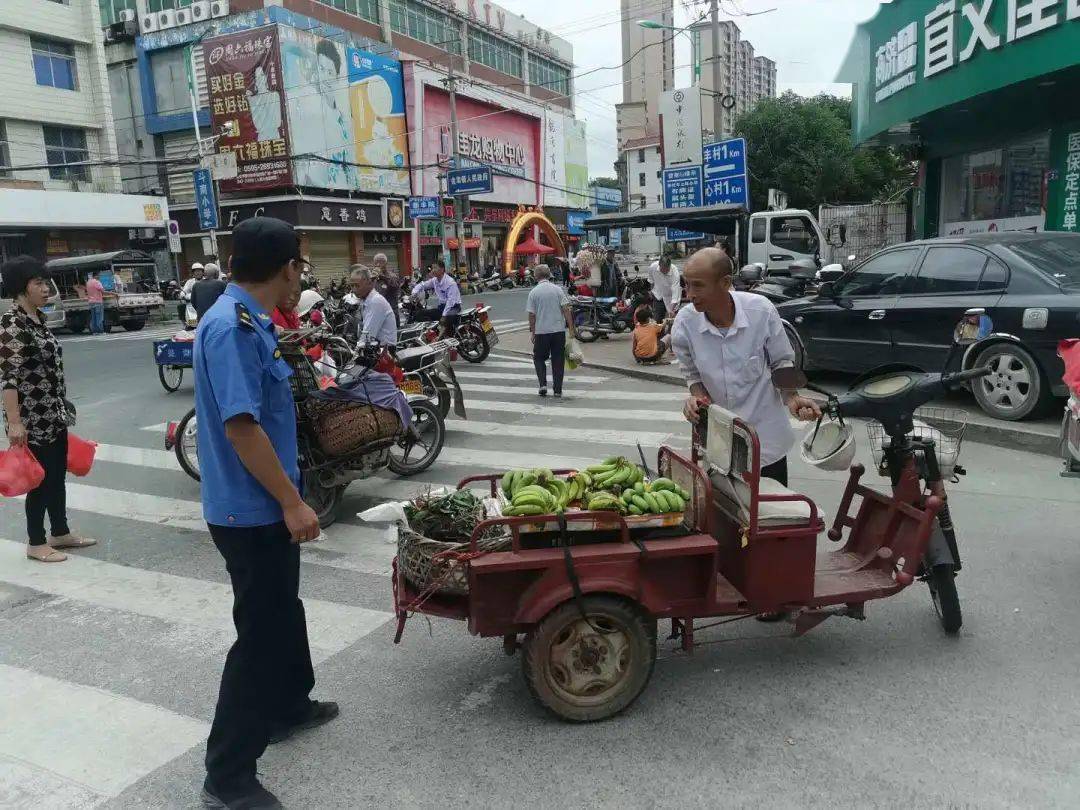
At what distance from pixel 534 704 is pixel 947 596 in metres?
1.87

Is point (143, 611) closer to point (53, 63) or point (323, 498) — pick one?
point (323, 498)

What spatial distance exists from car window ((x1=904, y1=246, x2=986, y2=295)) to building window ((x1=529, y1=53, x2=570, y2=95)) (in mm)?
59227

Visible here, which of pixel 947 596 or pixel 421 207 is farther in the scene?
pixel 421 207

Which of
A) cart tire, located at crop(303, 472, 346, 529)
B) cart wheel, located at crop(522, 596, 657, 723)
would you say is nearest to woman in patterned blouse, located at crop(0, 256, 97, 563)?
cart tire, located at crop(303, 472, 346, 529)

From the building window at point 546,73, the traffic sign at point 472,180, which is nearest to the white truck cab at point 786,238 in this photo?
the traffic sign at point 472,180

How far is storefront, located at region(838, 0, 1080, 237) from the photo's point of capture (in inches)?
405

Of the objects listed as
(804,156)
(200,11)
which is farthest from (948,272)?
(200,11)

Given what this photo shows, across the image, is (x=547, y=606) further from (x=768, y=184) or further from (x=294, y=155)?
(x=768, y=184)

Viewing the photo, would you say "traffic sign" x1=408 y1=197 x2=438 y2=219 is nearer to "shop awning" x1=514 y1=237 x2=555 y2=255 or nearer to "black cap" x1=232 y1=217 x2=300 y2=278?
"shop awning" x1=514 y1=237 x2=555 y2=255

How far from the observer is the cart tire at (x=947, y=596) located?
11.4 ft

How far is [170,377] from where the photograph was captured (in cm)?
1159

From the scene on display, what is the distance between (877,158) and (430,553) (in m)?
42.5

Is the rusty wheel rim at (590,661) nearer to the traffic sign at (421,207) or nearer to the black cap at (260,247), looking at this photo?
the black cap at (260,247)

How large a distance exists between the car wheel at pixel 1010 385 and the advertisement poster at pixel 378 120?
1344 inches
